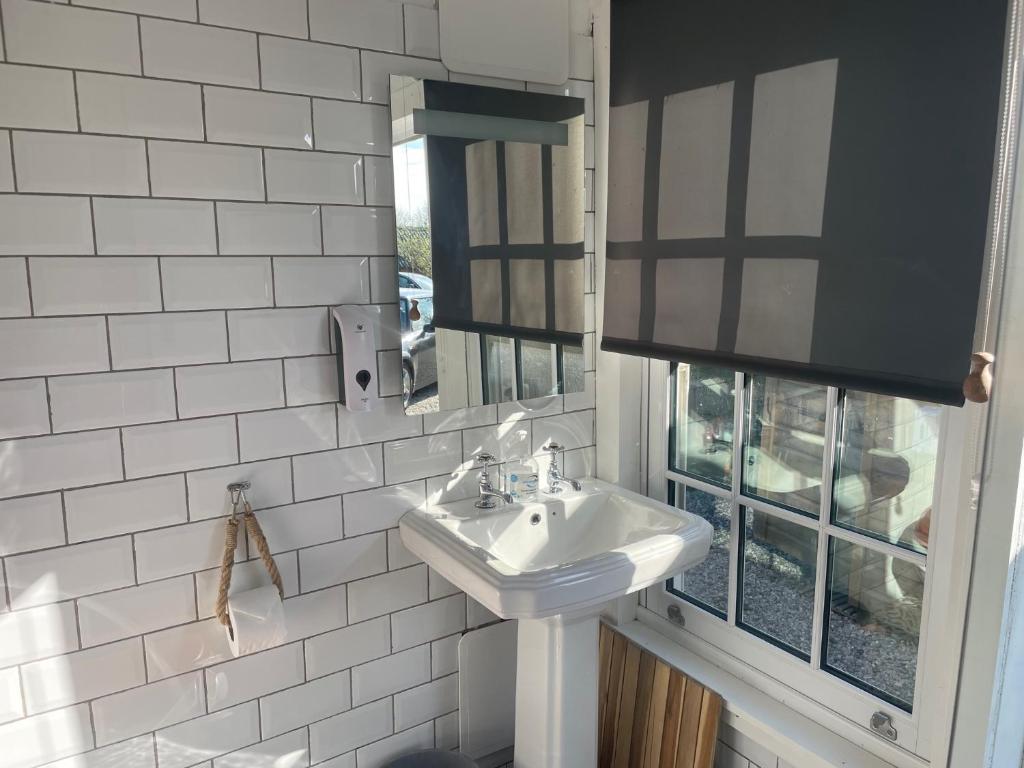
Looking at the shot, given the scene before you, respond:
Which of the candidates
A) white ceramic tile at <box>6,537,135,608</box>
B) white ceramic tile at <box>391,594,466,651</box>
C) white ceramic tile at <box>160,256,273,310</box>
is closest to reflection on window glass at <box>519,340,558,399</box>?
white ceramic tile at <box>391,594,466,651</box>

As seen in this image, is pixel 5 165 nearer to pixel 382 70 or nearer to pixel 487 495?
pixel 382 70

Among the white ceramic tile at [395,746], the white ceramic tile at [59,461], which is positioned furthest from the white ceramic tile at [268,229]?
the white ceramic tile at [395,746]

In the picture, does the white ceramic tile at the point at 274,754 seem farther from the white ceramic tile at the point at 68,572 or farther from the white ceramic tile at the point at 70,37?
the white ceramic tile at the point at 70,37

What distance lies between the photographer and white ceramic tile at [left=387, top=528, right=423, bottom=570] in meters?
1.76

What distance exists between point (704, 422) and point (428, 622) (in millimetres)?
863

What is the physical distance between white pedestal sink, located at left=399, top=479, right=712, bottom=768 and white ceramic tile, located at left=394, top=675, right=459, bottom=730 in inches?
9.1

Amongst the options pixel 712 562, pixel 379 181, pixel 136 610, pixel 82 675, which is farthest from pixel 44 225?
pixel 712 562

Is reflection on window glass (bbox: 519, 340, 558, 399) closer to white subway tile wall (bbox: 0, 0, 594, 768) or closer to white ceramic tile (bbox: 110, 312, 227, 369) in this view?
white subway tile wall (bbox: 0, 0, 594, 768)

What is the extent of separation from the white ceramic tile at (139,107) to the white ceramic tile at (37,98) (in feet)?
0.07

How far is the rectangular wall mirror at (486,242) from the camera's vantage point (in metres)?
1.67

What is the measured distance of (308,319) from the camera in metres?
1.59

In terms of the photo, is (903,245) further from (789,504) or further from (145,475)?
(145,475)

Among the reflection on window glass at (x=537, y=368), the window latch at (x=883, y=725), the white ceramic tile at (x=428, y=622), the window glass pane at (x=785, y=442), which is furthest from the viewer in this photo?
the reflection on window glass at (x=537, y=368)

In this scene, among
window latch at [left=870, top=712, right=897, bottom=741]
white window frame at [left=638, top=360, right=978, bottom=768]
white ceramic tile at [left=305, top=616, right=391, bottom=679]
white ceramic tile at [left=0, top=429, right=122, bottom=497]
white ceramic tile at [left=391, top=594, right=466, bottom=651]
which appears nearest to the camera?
white window frame at [left=638, top=360, right=978, bottom=768]
